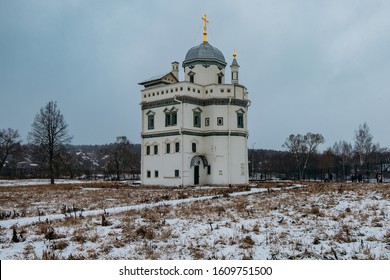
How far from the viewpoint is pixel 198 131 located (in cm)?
4447

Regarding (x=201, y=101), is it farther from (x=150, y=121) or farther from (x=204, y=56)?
(x=150, y=121)

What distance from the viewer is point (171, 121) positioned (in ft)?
145

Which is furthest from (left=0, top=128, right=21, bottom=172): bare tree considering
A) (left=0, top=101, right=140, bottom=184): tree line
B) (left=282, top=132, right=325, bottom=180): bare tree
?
(left=282, top=132, right=325, bottom=180): bare tree

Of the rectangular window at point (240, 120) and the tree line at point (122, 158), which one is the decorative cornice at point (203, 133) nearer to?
the rectangular window at point (240, 120)

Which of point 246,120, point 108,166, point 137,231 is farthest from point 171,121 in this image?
point 108,166

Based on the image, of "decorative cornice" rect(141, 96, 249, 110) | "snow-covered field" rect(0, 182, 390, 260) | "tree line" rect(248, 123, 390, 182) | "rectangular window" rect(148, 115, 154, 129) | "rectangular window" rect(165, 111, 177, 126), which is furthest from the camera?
"tree line" rect(248, 123, 390, 182)

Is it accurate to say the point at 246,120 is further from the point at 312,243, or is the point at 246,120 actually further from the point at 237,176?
the point at 312,243

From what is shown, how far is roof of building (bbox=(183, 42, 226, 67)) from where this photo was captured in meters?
46.8

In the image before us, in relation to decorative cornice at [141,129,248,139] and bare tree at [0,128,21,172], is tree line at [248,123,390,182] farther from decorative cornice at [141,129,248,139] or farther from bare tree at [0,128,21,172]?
bare tree at [0,128,21,172]

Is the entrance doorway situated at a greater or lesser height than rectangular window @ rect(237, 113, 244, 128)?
lesser

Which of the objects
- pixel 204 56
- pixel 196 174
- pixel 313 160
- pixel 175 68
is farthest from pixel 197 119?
pixel 313 160

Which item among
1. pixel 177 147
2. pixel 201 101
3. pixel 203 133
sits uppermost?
pixel 201 101

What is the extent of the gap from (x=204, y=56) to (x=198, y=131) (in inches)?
390

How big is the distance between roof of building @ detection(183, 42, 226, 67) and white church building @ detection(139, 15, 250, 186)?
128mm
